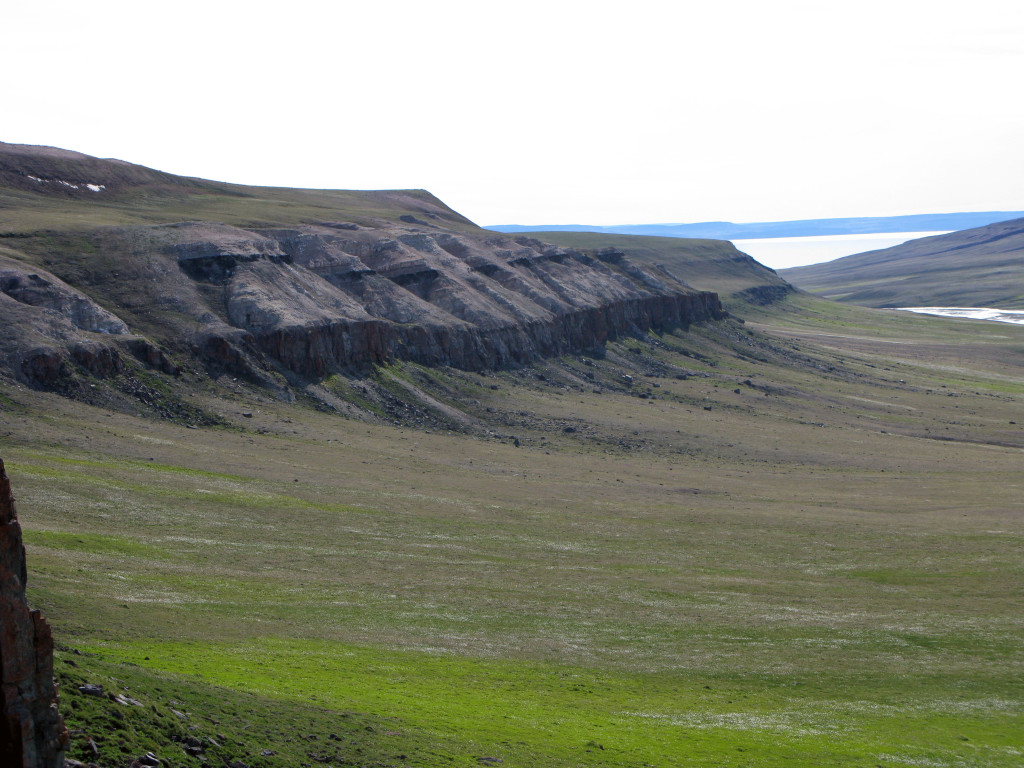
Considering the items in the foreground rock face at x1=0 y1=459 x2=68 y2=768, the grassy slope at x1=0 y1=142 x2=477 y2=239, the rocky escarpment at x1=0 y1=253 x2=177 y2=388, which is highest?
the grassy slope at x1=0 y1=142 x2=477 y2=239

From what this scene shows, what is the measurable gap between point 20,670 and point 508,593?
122 ft

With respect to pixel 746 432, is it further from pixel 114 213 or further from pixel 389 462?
pixel 114 213

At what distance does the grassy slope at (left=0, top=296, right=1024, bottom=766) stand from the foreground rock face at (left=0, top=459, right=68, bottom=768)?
2749 millimetres

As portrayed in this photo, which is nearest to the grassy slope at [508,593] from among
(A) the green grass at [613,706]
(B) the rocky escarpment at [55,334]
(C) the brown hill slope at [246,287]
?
(A) the green grass at [613,706]

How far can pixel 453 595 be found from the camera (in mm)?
57219

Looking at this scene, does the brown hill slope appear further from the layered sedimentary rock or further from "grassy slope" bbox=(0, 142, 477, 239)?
"grassy slope" bbox=(0, 142, 477, 239)

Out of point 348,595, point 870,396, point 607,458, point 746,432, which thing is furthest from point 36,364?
point 870,396

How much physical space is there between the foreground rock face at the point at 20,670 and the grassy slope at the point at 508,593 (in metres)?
2.75

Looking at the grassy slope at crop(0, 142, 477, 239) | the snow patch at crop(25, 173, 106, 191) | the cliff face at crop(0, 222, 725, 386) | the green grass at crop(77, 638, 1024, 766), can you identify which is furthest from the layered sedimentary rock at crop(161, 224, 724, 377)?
the green grass at crop(77, 638, 1024, 766)

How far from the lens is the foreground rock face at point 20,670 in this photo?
23.1m

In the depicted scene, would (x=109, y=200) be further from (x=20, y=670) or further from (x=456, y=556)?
(x=20, y=670)

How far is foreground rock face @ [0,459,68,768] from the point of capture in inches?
909

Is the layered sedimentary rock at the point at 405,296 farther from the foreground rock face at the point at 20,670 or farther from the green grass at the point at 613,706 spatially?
the foreground rock face at the point at 20,670

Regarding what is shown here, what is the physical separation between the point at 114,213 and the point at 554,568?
100289mm
